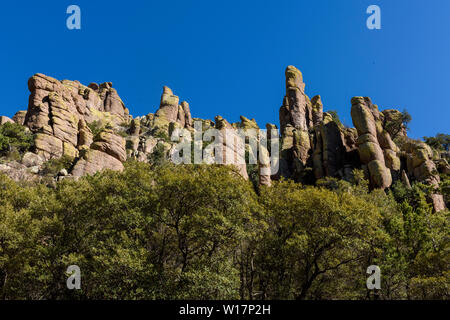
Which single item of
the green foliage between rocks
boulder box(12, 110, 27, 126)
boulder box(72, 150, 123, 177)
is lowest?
boulder box(72, 150, 123, 177)

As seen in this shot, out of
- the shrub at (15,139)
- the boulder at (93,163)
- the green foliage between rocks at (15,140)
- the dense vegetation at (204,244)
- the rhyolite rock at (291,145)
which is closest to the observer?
the dense vegetation at (204,244)

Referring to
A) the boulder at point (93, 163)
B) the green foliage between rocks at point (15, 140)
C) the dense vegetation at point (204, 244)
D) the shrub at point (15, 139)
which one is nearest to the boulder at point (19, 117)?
the green foliage between rocks at point (15, 140)

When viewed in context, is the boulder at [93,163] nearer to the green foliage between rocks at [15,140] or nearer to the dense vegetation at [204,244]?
the green foliage between rocks at [15,140]

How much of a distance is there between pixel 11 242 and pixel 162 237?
9.72m

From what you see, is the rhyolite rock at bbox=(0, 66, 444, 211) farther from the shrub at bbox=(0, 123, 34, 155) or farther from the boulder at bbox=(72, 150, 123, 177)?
the shrub at bbox=(0, 123, 34, 155)

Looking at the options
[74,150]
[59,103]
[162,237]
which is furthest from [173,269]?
[59,103]

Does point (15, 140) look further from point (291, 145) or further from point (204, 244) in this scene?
point (291, 145)

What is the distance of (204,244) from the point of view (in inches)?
673

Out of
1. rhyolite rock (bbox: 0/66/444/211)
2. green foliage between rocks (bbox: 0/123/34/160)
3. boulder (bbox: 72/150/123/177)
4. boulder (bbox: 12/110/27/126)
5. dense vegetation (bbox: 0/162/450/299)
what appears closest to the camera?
dense vegetation (bbox: 0/162/450/299)

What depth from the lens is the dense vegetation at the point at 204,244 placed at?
15.9 metres

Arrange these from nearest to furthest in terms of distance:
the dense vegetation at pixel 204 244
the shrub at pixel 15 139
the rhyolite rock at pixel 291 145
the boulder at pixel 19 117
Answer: the dense vegetation at pixel 204 244 → the rhyolite rock at pixel 291 145 → the shrub at pixel 15 139 → the boulder at pixel 19 117

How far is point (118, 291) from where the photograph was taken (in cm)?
1530

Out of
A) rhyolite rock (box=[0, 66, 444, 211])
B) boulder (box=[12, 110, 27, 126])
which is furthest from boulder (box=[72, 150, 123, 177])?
boulder (box=[12, 110, 27, 126])

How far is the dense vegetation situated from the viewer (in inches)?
625
